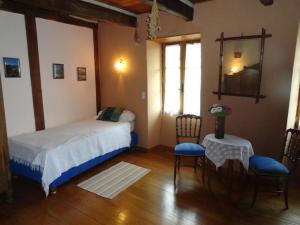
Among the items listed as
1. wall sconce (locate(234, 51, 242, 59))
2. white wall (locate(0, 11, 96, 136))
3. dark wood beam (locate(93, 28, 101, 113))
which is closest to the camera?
wall sconce (locate(234, 51, 242, 59))

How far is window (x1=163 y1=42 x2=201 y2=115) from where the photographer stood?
3.82 meters

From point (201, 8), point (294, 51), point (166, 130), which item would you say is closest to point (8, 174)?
point (166, 130)

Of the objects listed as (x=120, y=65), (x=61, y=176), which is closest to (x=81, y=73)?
(x=120, y=65)

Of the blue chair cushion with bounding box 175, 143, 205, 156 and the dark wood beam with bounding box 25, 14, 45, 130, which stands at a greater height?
the dark wood beam with bounding box 25, 14, 45, 130

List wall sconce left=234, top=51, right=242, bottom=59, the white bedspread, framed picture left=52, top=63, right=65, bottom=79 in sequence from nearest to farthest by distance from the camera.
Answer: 1. the white bedspread
2. wall sconce left=234, top=51, right=242, bottom=59
3. framed picture left=52, top=63, right=65, bottom=79

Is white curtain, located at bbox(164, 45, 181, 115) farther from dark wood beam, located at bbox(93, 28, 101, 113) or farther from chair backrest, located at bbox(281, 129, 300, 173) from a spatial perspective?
chair backrest, located at bbox(281, 129, 300, 173)

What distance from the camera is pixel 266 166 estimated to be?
242cm

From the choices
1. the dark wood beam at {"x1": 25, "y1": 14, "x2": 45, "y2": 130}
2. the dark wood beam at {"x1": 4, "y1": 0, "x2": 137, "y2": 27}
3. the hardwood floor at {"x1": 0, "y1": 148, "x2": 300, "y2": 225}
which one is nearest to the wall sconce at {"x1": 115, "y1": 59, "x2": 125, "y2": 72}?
the dark wood beam at {"x1": 4, "y1": 0, "x2": 137, "y2": 27}

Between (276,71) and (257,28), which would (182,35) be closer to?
A: (257,28)

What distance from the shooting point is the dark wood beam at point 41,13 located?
3.04 meters

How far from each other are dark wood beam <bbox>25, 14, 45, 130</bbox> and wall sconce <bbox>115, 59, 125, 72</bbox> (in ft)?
4.55

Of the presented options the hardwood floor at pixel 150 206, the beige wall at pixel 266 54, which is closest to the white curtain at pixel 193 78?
the beige wall at pixel 266 54

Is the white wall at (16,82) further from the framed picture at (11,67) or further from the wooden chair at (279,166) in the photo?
the wooden chair at (279,166)

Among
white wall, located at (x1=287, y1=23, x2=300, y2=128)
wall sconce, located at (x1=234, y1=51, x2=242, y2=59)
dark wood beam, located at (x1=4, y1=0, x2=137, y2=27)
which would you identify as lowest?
white wall, located at (x1=287, y1=23, x2=300, y2=128)
